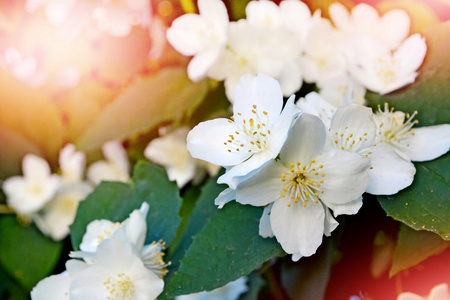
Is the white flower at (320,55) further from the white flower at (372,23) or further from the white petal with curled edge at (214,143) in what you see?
the white petal with curled edge at (214,143)

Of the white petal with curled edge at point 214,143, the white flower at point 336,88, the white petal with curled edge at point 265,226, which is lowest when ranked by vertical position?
the white petal with curled edge at point 265,226

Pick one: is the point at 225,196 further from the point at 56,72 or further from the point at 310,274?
the point at 56,72

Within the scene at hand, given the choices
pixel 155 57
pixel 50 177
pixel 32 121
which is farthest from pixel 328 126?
pixel 32 121

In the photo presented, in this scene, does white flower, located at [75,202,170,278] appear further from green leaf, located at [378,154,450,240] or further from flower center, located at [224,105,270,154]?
green leaf, located at [378,154,450,240]

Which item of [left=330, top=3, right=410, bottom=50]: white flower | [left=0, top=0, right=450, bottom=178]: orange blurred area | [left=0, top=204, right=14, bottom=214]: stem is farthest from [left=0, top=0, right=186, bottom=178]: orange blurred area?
[left=330, top=3, right=410, bottom=50]: white flower

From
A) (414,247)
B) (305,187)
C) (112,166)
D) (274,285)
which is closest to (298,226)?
(305,187)

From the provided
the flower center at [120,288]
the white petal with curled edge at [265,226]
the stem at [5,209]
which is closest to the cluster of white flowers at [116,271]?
the flower center at [120,288]
